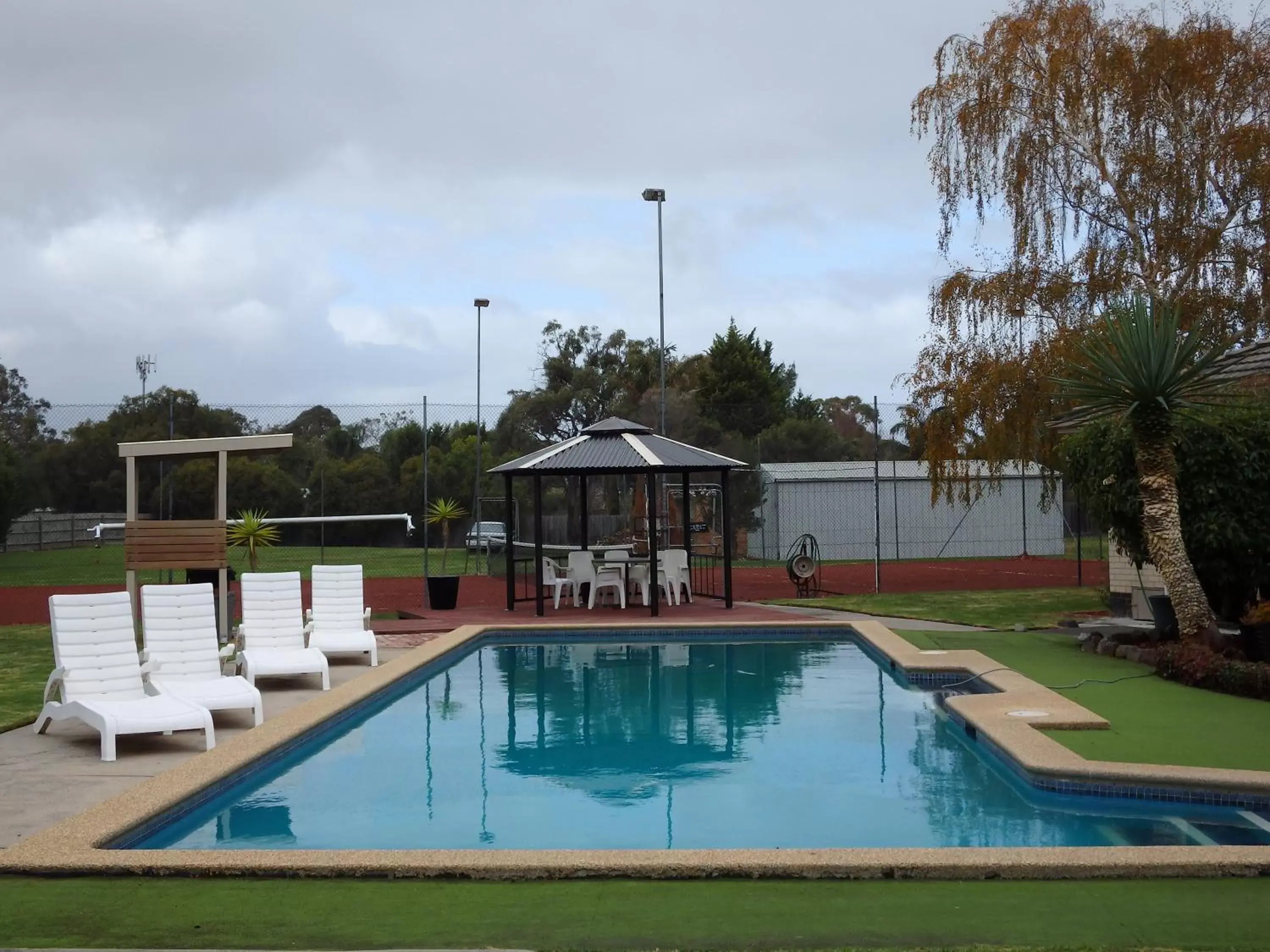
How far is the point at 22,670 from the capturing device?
11.9 m

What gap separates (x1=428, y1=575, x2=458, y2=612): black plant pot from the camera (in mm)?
17906

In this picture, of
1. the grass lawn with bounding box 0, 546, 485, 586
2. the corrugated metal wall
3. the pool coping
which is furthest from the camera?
the corrugated metal wall

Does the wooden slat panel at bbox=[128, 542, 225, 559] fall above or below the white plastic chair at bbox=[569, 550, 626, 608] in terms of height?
above

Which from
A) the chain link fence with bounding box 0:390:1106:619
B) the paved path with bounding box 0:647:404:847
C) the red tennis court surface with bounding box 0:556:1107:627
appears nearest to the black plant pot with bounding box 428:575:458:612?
the red tennis court surface with bounding box 0:556:1107:627

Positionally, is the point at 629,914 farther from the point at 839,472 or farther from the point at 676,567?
the point at 839,472

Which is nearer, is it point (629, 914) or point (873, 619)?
point (629, 914)

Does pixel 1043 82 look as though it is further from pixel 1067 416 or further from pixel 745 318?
pixel 745 318

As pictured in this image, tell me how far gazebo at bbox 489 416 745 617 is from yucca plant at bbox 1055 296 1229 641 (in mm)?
6300

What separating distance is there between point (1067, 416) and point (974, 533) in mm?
18064

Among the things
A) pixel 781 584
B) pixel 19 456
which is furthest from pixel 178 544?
pixel 781 584

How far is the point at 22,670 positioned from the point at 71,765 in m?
4.77

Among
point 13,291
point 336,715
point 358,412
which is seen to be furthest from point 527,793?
point 13,291

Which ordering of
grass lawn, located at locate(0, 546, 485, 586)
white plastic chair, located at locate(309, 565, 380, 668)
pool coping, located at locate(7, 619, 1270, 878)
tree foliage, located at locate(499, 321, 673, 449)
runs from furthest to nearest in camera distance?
tree foliage, located at locate(499, 321, 673, 449)
grass lawn, located at locate(0, 546, 485, 586)
white plastic chair, located at locate(309, 565, 380, 668)
pool coping, located at locate(7, 619, 1270, 878)

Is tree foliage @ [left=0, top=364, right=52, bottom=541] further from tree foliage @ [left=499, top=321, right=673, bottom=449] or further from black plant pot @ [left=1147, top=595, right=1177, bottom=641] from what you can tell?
black plant pot @ [left=1147, top=595, right=1177, bottom=641]
